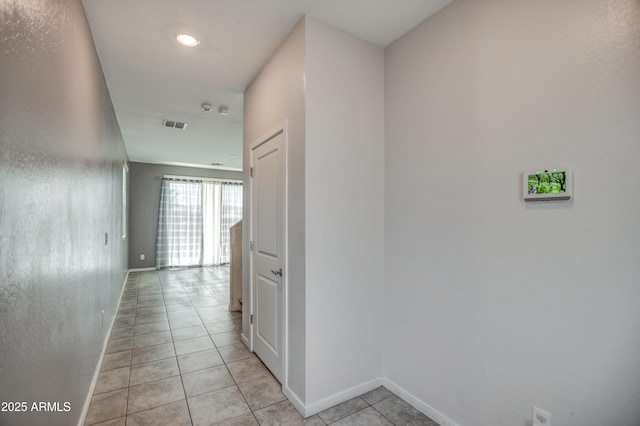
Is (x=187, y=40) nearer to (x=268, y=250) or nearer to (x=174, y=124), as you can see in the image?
(x=268, y=250)

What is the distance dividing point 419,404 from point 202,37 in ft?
10.4

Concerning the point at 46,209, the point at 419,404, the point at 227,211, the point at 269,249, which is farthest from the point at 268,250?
the point at 227,211

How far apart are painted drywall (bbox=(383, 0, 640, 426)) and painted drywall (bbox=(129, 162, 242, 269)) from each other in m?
6.90

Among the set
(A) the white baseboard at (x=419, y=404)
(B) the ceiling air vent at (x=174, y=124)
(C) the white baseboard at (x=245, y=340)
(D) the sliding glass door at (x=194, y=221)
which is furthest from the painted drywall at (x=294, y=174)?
(D) the sliding glass door at (x=194, y=221)

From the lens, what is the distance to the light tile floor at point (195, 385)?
1959 mm

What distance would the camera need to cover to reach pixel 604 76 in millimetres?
1271

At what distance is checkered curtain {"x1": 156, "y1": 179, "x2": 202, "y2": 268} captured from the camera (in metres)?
7.30

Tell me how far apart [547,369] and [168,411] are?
7.68 ft

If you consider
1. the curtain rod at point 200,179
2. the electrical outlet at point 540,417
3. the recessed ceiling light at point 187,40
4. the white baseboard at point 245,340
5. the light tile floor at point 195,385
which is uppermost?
the recessed ceiling light at point 187,40

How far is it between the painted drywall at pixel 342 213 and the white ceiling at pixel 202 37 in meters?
0.22

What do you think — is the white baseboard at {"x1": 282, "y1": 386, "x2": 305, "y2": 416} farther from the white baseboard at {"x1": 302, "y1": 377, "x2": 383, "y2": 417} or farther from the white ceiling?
the white ceiling

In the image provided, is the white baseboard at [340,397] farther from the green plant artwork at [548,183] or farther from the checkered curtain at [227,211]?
the checkered curtain at [227,211]

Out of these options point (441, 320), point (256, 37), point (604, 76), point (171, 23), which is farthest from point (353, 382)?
point (171, 23)

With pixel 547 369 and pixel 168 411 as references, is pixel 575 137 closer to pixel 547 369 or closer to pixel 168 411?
pixel 547 369
